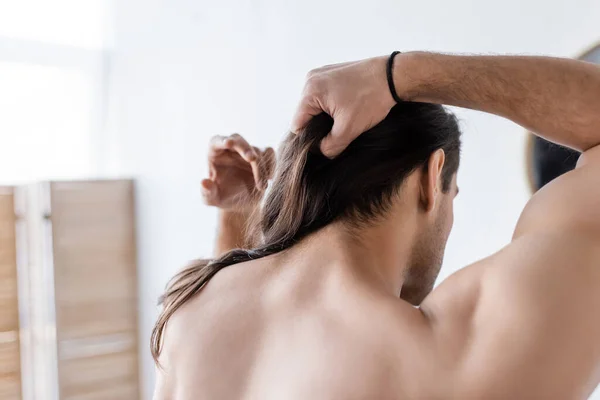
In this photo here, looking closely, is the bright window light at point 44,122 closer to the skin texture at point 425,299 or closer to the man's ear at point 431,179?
the skin texture at point 425,299

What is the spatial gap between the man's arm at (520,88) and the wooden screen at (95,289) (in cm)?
253

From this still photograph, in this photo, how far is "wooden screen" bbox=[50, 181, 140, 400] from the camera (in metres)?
3.17

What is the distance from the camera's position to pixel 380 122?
97 centimetres

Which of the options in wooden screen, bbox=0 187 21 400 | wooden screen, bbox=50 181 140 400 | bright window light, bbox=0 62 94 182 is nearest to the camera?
wooden screen, bbox=0 187 21 400

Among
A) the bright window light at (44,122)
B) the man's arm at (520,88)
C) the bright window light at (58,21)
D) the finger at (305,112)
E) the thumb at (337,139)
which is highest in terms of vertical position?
Answer: the bright window light at (58,21)

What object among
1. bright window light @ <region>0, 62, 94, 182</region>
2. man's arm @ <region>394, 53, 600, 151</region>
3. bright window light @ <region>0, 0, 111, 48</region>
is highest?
bright window light @ <region>0, 0, 111, 48</region>

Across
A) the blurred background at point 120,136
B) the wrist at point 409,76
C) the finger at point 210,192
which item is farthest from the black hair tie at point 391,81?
the blurred background at point 120,136

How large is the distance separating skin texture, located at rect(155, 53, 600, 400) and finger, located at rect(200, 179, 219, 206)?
384mm

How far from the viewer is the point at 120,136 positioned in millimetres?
3627

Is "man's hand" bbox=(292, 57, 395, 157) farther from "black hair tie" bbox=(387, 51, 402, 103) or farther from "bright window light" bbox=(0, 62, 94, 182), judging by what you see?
"bright window light" bbox=(0, 62, 94, 182)

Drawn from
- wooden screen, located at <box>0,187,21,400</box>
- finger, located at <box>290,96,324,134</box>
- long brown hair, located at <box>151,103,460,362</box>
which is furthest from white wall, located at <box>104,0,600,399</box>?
finger, located at <box>290,96,324,134</box>

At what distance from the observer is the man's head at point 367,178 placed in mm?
960

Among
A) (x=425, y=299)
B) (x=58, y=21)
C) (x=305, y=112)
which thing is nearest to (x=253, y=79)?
(x=58, y=21)

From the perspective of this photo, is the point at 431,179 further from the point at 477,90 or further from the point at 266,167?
the point at 266,167
